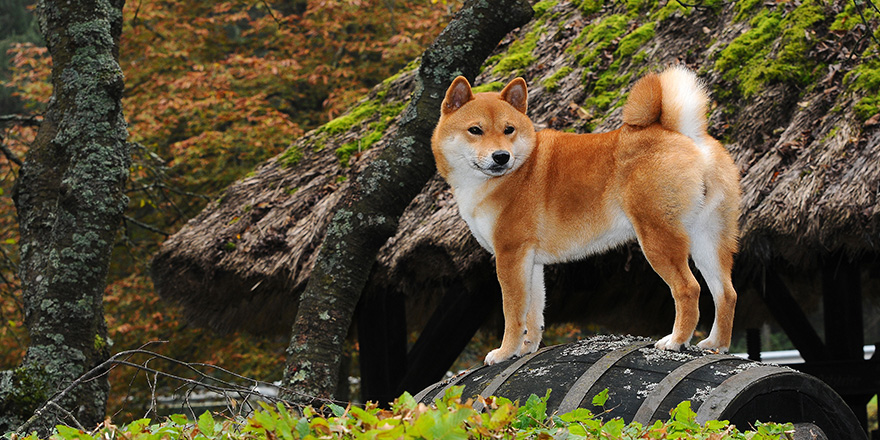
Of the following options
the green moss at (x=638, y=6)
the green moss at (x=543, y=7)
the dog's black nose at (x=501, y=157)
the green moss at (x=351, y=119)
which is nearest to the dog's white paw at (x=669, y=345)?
the dog's black nose at (x=501, y=157)

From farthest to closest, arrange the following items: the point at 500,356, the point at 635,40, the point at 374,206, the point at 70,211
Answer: the point at 635,40 < the point at 70,211 < the point at 374,206 < the point at 500,356

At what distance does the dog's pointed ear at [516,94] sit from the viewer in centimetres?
382

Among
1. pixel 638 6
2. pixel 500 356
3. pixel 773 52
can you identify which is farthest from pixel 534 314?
pixel 638 6

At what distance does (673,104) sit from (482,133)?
811 millimetres

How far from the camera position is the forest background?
35.4ft

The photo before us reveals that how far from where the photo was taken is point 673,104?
139 inches

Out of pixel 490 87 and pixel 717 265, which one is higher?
pixel 490 87

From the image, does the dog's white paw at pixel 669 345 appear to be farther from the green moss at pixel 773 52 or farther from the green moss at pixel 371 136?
the green moss at pixel 371 136

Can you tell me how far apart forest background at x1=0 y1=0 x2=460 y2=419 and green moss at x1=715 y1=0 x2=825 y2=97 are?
4.96m

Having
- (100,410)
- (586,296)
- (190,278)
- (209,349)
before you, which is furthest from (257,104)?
Result: (100,410)

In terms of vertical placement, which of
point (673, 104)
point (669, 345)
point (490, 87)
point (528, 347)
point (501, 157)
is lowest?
point (528, 347)

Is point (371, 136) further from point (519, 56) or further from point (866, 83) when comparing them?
point (866, 83)

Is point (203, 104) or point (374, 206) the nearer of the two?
point (374, 206)

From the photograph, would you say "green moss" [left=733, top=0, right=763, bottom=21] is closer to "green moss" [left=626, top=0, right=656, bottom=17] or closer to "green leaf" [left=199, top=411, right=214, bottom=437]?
"green moss" [left=626, top=0, right=656, bottom=17]
